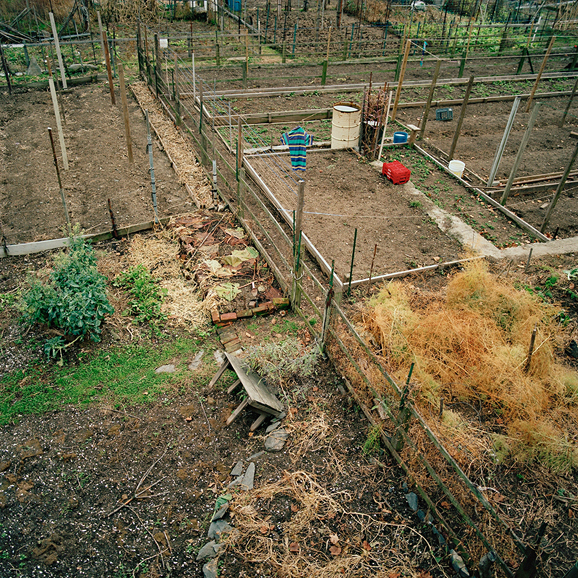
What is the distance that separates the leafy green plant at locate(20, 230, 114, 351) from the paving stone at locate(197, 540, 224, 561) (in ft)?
12.4

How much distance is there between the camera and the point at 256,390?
6.53m

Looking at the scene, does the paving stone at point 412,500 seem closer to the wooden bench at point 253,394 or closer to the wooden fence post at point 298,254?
the wooden bench at point 253,394

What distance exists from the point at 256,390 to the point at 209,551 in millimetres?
1999

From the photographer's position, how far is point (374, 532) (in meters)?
5.33

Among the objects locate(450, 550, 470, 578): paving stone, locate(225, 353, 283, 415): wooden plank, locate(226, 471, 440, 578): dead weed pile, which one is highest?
locate(225, 353, 283, 415): wooden plank

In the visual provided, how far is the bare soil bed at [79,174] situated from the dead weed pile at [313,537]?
7171 millimetres

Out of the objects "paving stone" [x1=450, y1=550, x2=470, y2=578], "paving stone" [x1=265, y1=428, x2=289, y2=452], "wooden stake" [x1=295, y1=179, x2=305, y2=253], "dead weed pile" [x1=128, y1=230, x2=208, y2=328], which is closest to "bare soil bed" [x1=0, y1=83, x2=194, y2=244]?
"dead weed pile" [x1=128, y1=230, x2=208, y2=328]

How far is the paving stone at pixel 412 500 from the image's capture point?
18.2 feet

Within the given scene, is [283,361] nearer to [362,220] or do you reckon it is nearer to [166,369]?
[166,369]

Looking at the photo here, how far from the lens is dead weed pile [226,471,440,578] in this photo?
4.96 metres

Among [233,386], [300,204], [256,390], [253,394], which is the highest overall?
[300,204]

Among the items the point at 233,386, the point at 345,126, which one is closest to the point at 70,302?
the point at 233,386

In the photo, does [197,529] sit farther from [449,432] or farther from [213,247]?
[213,247]

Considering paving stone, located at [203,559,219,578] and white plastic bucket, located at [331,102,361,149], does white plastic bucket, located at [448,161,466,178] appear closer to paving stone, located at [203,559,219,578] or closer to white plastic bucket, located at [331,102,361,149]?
white plastic bucket, located at [331,102,361,149]
